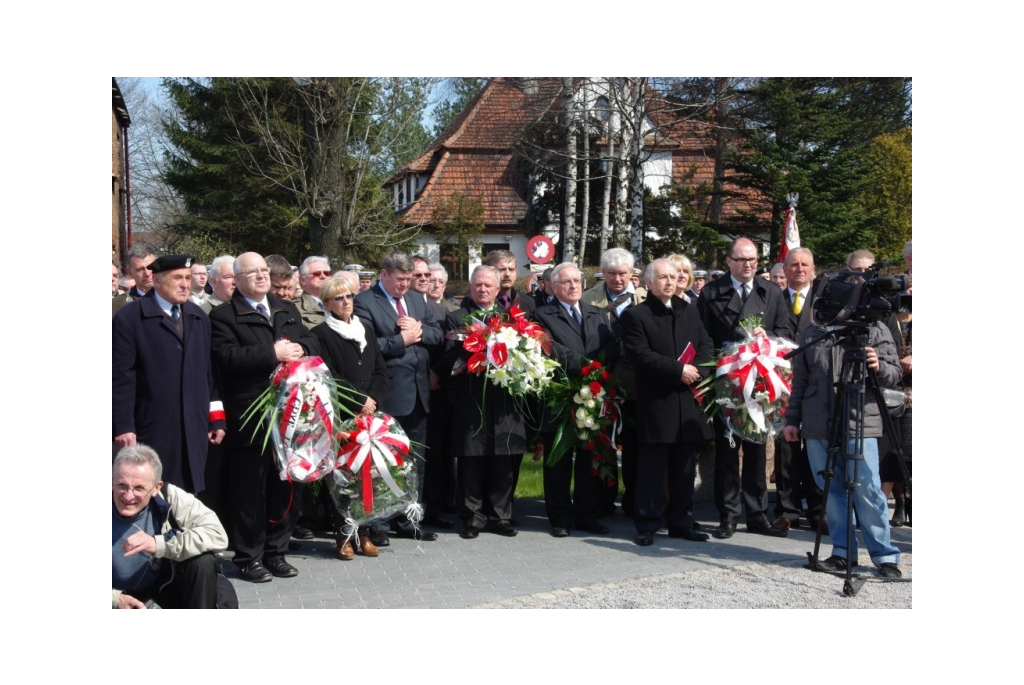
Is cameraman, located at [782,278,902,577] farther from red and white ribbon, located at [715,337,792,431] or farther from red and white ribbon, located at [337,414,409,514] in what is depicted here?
red and white ribbon, located at [337,414,409,514]

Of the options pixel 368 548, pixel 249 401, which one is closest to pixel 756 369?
pixel 368 548

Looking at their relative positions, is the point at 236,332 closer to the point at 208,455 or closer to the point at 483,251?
the point at 208,455

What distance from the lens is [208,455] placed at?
6.69 m

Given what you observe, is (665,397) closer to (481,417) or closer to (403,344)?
(481,417)

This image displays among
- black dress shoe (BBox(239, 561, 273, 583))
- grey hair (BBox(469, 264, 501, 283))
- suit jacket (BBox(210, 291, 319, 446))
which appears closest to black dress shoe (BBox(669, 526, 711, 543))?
grey hair (BBox(469, 264, 501, 283))

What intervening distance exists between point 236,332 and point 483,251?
23067 mm

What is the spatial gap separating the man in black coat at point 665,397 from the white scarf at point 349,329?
77.4 inches

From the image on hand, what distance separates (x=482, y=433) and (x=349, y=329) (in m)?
1.41

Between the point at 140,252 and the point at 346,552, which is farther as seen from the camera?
the point at 140,252

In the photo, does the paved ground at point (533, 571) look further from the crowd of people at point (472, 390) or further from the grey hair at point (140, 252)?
the grey hair at point (140, 252)

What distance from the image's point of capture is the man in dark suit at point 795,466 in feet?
26.5

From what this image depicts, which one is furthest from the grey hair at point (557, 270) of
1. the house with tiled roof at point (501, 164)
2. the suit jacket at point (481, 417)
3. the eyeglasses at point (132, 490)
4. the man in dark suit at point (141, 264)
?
the house with tiled roof at point (501, 164)

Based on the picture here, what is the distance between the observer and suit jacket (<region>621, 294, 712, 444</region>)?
294 inches

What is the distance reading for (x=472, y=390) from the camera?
307 inches
